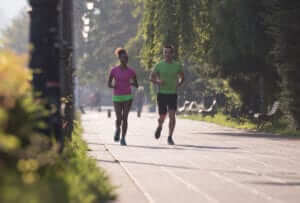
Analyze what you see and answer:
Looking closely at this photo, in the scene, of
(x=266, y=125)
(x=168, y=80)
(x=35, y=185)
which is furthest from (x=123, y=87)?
(x=35, y=185)

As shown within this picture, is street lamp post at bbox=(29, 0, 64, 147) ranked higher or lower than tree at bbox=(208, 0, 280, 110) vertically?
lower

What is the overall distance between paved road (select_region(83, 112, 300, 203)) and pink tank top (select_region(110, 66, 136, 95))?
116 cm

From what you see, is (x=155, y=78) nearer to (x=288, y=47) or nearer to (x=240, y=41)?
(x=288, y=47)

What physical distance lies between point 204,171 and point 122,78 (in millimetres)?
6691

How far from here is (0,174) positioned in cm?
379

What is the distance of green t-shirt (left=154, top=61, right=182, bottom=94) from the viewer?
58.7 feet

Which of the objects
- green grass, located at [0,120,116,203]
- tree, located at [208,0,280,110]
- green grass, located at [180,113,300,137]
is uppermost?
tree, located at [208,0,280,110]

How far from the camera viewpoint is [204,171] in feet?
37.6

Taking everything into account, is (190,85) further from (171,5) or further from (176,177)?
(176,177)

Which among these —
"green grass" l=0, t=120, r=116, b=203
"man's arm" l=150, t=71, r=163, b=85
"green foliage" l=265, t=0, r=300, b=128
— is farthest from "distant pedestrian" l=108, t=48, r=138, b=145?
"green grass" l=0, t=120, r=116, b=203

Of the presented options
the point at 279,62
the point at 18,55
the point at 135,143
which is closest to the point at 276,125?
the point at 279,62

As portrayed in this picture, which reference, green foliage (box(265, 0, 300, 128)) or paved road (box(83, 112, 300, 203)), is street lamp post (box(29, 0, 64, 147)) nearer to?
paved road (box(83, 112, 300, 203))

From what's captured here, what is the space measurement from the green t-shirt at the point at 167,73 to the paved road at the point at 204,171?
124 centimetres

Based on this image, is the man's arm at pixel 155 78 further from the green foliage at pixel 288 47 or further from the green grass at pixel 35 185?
the green grass at pixel 35 185
